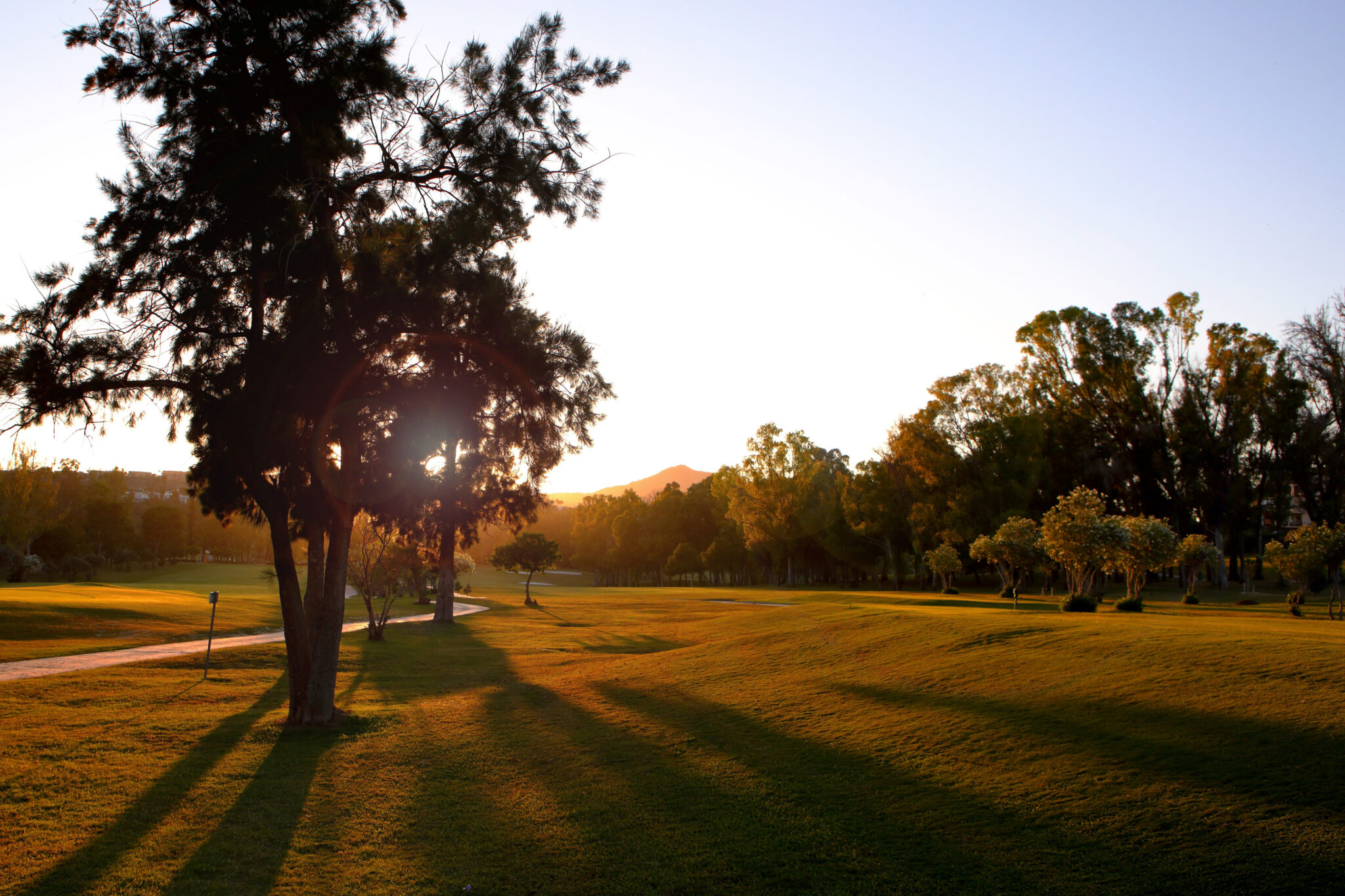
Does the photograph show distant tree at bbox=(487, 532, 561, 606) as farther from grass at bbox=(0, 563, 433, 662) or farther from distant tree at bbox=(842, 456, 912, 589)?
distant tree at bbox=(842, 456, 912, 589)

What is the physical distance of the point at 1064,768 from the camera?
740cm

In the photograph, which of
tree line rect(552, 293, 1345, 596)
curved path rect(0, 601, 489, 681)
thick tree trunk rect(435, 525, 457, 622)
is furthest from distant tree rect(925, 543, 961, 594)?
curved path rect(0, 601, 489, 681)

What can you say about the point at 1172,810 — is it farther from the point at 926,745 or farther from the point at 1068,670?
the point at 1068,670

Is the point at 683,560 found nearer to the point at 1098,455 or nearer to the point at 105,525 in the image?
the point at 1098,455

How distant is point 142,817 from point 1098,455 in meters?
57.0

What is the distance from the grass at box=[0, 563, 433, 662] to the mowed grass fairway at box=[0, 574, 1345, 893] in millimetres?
7207

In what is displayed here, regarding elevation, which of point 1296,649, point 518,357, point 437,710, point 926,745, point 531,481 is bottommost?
point 437,710

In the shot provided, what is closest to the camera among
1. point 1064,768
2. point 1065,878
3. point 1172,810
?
point 1065,878

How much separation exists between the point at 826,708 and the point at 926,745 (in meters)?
2.65

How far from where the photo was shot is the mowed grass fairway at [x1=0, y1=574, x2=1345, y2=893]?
5.79 m

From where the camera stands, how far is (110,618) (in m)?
25.1

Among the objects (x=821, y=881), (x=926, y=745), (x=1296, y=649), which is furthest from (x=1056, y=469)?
(x=821, y=881)

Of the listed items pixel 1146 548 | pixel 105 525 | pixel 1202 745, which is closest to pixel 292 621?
pixel 1202 745

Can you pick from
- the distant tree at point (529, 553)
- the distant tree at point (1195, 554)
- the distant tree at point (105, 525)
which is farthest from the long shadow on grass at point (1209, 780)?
the distant tree at point (105, 525)
